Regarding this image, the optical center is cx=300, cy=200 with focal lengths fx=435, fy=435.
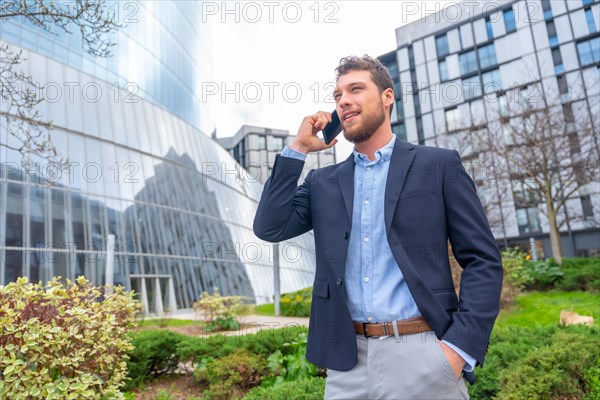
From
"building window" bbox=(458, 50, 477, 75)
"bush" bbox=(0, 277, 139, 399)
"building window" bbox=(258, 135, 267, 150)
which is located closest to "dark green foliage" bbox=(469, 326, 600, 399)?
"bush" bbox=(0, 277, 139, 399)

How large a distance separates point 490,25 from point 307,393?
169ft

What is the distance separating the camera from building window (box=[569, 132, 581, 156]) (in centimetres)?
1709

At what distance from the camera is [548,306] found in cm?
1186

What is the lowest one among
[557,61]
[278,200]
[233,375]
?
[233,375]

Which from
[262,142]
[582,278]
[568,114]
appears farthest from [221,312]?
[262,142]

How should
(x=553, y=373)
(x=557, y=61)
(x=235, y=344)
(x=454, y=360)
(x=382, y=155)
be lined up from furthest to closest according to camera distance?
(x=557, y=61), (x=235, y=344), (x=553, y=373), (x=382, y=155), (x=454, y=360)

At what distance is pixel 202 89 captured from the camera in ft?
123

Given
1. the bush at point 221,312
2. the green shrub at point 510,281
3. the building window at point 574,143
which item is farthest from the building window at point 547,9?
the bush at point 221,312

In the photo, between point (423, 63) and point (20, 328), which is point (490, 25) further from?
point (20, 328)

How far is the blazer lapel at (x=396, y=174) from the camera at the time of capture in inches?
83.6

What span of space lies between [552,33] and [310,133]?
50697 millimetres

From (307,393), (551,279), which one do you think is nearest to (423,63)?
(551,279)

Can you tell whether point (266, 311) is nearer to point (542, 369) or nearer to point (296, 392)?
point (296, 392)

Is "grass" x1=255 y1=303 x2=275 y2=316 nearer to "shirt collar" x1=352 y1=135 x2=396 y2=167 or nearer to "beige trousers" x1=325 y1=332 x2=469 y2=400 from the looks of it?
"shirt collar" x1=352 y1=135 x2=396 y2=167
